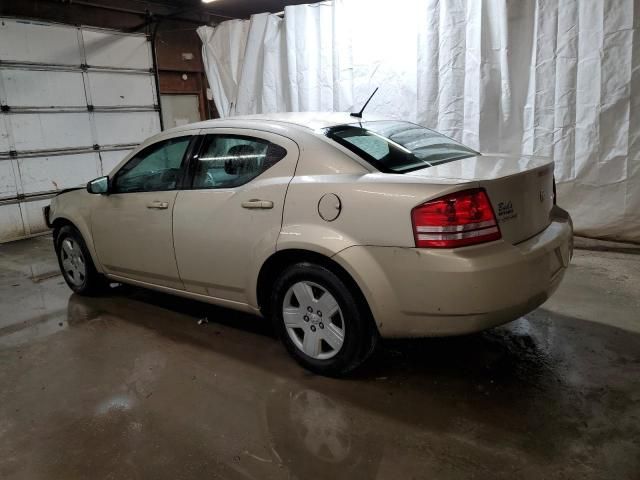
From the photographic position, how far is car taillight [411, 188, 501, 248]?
2322 mm

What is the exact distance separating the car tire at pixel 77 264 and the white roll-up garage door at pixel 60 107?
3401mm

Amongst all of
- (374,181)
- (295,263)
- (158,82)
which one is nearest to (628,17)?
(374,181)

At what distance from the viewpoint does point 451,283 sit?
2311 mm

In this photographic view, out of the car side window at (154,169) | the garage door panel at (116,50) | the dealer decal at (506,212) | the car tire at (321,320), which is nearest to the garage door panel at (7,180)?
the garage door panel at (116,50)

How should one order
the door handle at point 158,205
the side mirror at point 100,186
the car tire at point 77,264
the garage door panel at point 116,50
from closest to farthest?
the door handle at point 158,205 → the side mirror at point 100,186 → the car tire at point 77,264 → the garage door panel at point 116,50

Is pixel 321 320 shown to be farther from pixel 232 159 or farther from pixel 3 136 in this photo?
pixel 3 136

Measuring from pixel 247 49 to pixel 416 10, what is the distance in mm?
2699

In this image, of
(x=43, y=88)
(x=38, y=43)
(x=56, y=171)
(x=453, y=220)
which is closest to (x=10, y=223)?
(x=56, y=171)

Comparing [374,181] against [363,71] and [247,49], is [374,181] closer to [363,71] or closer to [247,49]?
→ [363,71]

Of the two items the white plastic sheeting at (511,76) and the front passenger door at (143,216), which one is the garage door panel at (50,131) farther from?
the front passenger door at (143,216)

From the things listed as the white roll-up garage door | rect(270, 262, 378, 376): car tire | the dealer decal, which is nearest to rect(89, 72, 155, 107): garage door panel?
the white roll-up garage door

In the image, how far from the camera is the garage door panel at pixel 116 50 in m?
7.92

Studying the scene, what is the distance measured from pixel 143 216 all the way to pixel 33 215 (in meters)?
4.85

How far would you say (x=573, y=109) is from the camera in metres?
5.15
